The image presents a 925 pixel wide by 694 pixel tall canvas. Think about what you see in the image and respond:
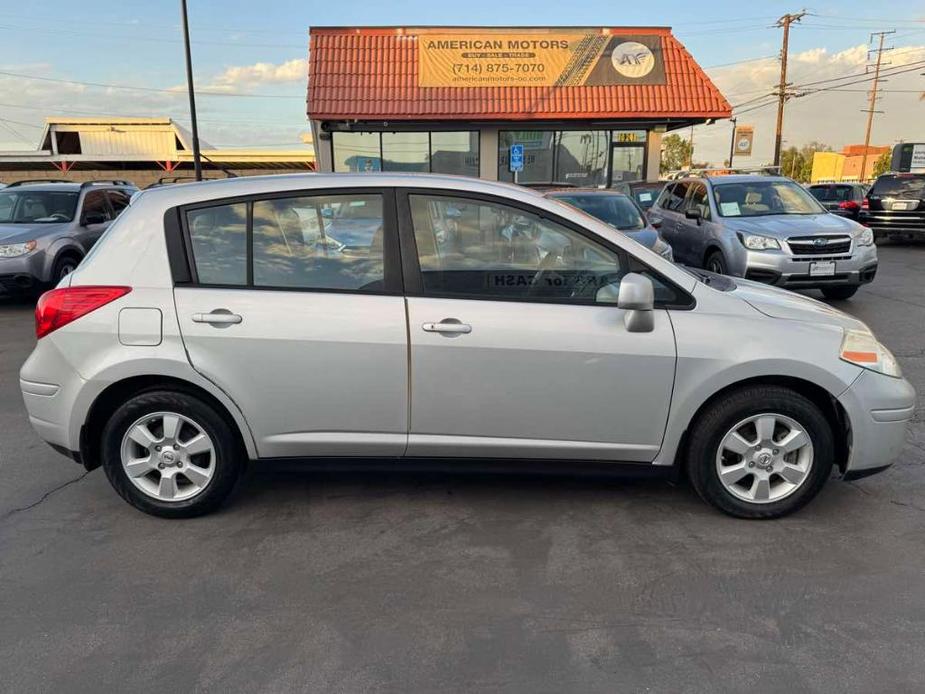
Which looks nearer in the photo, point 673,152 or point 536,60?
point 536,60

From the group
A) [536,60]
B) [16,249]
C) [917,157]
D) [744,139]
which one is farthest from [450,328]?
[744,139]

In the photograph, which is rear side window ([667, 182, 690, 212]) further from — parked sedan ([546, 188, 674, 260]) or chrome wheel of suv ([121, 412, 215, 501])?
chrome wheel of suv ([121, 412, 215, 501])

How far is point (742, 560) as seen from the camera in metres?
3.15

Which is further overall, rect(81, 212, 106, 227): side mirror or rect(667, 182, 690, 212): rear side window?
rect(667, 182, 690, 212): rear side window

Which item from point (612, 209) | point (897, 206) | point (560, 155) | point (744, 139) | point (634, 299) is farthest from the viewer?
point (744, 139)

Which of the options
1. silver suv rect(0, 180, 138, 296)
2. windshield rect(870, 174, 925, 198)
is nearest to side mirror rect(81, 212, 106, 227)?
silver suv rect(0, 180, 138, 296)

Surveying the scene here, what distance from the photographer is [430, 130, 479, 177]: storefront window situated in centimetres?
1998

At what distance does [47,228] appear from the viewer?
9.66 meters

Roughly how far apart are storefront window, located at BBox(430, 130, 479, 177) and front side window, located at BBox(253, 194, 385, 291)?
1701cm

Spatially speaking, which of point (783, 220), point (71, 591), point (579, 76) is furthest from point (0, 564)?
point (579, 76)

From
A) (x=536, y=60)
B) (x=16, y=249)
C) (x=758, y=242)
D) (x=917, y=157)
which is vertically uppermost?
(x=536, y=60)

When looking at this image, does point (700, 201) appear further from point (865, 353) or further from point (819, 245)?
point (865, 353)

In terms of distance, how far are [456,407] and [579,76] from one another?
18.4 metres

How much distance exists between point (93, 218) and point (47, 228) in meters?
0.93
